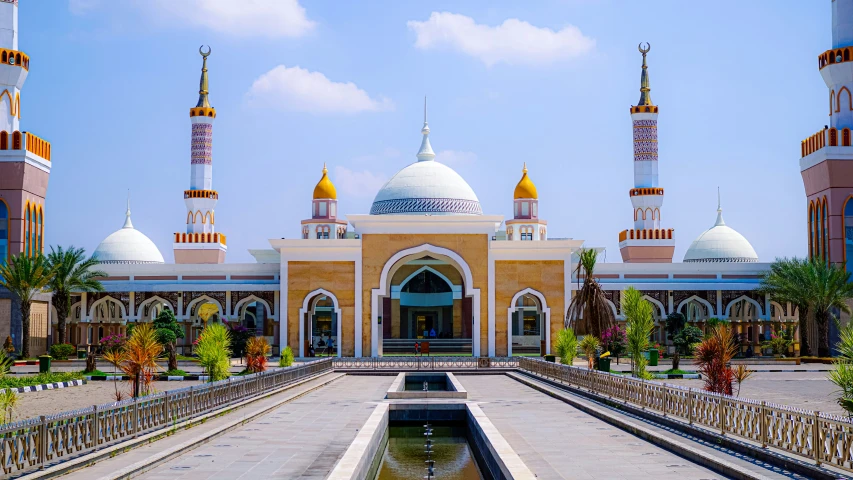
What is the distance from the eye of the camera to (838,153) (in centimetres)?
2945

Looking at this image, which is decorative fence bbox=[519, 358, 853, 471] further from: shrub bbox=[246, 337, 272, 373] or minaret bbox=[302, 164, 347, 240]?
minaret bbox=[302, 164, 347, 240]

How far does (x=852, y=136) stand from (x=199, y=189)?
2444 centimetres

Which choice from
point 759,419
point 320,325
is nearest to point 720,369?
point 759,419

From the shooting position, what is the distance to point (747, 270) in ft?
108

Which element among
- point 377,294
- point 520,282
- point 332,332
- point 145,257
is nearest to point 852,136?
point 520,282

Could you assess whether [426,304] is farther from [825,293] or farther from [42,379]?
[42,379]

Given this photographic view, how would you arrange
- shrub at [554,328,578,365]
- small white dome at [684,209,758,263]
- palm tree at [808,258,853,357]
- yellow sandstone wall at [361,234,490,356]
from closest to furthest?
1. shrub at [554,328,578,365]
2. palm tree at [808,258,853,357]
3. yellow sandstone wall at [361,234,490,356]
4. small white dome at [684,209,758,263]

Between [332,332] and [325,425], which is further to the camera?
[332,332]

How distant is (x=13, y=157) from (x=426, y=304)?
1837 cm

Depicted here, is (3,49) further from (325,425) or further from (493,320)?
(325,425)

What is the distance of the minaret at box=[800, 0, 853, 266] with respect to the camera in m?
29.4

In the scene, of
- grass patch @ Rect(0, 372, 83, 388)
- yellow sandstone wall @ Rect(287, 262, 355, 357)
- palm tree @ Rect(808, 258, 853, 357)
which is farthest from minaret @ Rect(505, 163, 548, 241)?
grass patch @ Rect(0, 372, 83, 388)

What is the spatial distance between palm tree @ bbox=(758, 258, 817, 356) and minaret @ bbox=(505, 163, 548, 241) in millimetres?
10657

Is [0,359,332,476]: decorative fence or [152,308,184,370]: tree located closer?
[0,359,332,476]: decorative fence
